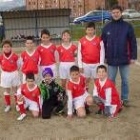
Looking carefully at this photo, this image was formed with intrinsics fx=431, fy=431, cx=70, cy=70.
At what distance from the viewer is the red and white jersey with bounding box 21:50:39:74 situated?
7.49 meters

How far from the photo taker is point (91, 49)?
7.49 m

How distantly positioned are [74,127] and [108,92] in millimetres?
901

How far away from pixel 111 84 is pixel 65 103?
100 centimetres

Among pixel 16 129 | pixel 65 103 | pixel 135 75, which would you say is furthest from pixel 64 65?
pixel 135 75

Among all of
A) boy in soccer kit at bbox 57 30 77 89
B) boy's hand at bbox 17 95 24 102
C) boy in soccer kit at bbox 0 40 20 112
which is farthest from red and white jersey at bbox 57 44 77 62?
boy's hand at bbox 17 95 24 102

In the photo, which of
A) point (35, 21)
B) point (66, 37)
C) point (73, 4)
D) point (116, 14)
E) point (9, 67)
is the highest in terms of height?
point (73, 4)

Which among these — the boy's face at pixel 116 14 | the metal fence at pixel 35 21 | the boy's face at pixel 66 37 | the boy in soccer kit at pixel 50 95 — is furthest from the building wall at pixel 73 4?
the boy in soccer kit at pixel 50 95

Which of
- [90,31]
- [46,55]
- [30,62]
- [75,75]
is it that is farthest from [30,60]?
[90,31]

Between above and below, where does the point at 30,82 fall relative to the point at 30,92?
above

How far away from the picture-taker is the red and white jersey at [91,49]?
7.48 m

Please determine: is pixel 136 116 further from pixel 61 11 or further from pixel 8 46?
pixel 61 11

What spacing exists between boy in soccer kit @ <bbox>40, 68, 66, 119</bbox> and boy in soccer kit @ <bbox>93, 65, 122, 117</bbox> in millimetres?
616

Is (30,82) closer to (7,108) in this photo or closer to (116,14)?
(7,108)

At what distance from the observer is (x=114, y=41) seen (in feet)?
24.1
